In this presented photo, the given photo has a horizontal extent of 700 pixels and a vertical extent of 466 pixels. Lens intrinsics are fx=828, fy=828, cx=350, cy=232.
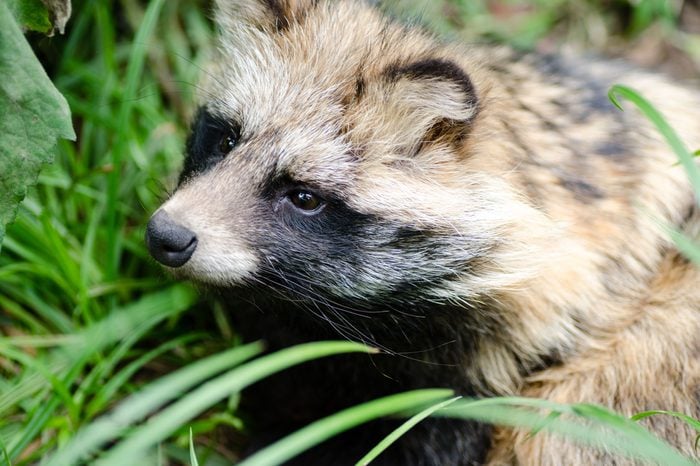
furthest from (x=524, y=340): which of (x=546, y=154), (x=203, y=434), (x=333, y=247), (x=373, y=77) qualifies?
(x=203, y=434)

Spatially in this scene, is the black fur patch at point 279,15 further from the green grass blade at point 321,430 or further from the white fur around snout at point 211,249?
the green grass blade at point 321,430

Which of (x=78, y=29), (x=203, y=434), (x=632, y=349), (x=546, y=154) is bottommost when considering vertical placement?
(x=203, y=434)

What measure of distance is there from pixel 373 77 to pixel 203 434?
206 centimetres

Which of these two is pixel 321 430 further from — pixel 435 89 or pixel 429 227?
pixel 435 89

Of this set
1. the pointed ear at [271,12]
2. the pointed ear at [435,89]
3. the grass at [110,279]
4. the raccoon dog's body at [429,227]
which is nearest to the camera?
the pointed ear at [435,89]

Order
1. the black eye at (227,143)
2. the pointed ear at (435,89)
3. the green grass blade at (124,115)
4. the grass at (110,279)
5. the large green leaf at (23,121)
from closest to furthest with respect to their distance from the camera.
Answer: the large green leaf at (23,121) → the pointed ear at (435,89) → the black eye at (227,143) → the grass at (110,279) → the green grass blade at (124,115)

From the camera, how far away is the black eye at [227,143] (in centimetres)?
344

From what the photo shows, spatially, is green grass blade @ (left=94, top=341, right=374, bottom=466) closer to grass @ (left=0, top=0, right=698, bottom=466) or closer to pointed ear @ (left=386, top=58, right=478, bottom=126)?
grass @ (left=0, top=0, right=698, bottom=466)

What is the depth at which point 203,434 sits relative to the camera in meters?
4.20

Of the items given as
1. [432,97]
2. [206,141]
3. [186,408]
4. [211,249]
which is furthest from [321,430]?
[206,141]

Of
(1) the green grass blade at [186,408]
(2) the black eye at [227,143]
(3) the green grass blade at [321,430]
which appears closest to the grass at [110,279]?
(3) the green grass blade at [321,430]

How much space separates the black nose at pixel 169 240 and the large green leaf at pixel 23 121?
0.44 m

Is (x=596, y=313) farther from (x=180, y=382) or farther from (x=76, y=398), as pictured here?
(x=76, y=398)

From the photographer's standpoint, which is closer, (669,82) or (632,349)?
(632,349)
